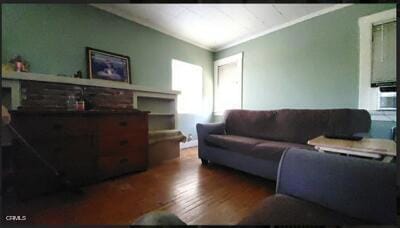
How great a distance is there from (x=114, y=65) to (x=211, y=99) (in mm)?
1082

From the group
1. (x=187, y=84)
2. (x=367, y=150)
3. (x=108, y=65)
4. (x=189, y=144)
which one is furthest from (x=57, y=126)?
(x=367, y=150)

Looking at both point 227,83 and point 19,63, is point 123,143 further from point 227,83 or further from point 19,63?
point 227,83

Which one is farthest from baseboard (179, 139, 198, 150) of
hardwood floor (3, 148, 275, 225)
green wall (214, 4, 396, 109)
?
green wall (214, 4, 396, 109)

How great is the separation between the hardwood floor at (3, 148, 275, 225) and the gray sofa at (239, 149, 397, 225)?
1.06ft

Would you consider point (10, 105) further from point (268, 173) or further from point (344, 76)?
point (344, 76)

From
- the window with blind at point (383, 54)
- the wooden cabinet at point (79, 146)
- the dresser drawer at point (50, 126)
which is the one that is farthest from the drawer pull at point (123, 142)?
the window with blind at point (383, 54)

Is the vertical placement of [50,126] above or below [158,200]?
above

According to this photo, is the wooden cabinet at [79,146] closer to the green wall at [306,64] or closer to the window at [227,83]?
the window at [227,83]

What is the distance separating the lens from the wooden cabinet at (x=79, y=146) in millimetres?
970

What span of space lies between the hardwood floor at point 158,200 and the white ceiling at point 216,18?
1.08 metres

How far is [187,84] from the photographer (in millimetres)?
1302

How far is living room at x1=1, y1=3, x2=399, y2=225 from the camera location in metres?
0.62

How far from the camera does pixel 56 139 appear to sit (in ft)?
3.49

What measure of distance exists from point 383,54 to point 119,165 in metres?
1.95
